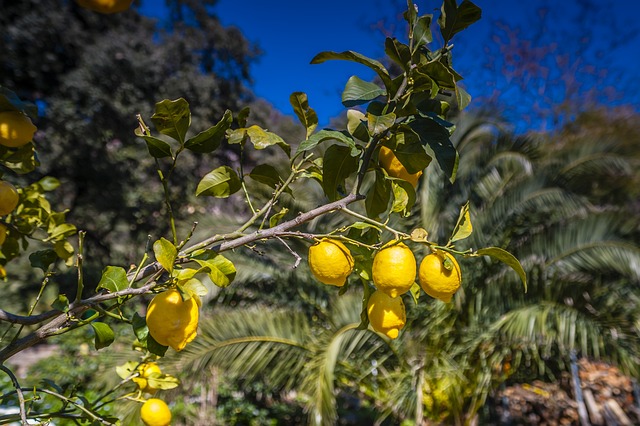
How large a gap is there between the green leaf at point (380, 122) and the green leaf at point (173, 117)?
0.64 ft

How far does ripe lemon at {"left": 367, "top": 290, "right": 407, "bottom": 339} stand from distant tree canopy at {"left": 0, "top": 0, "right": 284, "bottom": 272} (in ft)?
16.1

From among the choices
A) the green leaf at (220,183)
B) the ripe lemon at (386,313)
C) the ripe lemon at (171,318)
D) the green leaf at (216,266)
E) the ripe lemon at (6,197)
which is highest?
the green leaf at (220,183)

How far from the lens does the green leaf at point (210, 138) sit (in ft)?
1.59

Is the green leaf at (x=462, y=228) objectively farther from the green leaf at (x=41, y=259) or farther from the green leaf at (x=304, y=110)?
the green leaf at (x=41, y=259)

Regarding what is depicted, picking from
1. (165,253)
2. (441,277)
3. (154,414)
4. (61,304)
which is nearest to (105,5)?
(165,253)

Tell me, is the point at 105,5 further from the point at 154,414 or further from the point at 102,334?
the point at 154,414

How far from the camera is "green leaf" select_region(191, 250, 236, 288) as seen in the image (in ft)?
1.59

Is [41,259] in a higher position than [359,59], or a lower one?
lower

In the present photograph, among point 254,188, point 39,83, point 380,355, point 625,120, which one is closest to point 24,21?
point 39,83

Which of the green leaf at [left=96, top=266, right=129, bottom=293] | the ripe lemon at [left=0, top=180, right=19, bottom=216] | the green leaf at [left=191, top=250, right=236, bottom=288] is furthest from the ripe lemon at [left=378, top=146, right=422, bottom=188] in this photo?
the ripe lemon at [left=0, top=180, right=19, bottom=216]

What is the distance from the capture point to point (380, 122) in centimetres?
49

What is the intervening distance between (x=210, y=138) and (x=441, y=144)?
0.26m

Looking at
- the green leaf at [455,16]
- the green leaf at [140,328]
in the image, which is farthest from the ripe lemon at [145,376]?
the green leaf at [455,16]

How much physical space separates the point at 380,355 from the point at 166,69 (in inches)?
194
